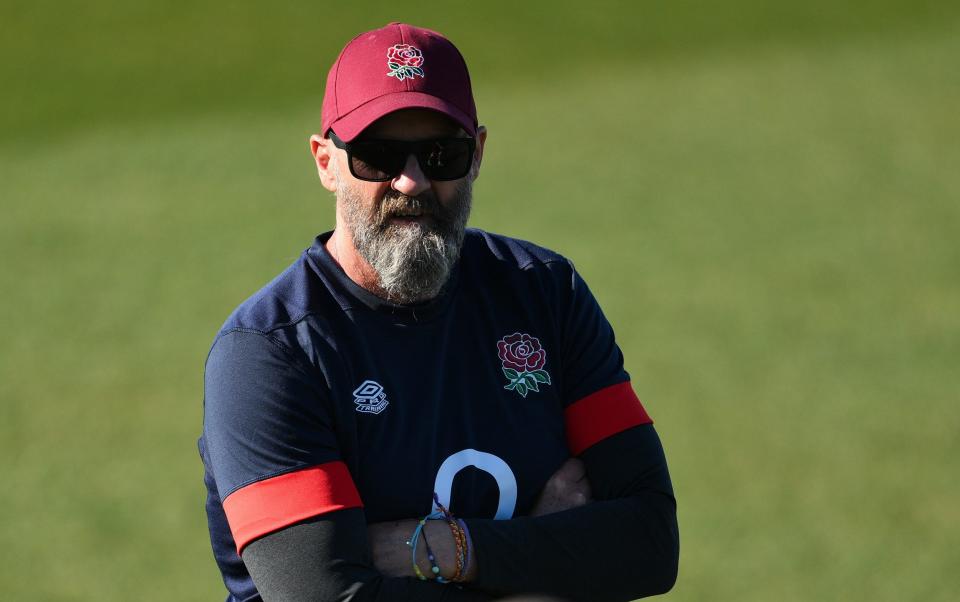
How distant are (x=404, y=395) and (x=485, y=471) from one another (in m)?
0.28

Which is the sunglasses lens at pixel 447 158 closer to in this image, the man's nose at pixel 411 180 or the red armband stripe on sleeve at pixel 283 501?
the man's nose at pixel 411 180

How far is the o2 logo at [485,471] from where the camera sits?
3.11m

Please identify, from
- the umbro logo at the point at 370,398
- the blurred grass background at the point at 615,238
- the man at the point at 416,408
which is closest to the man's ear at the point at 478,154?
the man at the point at 416,408

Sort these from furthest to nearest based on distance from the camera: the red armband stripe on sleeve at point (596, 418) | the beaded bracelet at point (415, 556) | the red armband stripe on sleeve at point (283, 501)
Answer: the red armband stripe on sleeve at point (596, 418)
the beaded bracelet at point (415, 556)
the red armband stripe on sleeve at point (283, 501)

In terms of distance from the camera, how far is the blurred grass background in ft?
22.1

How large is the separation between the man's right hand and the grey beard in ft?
1.88

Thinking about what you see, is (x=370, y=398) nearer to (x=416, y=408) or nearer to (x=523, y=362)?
(x=416, y=408)

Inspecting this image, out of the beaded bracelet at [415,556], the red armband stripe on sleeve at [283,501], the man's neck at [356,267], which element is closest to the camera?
the red armband stripe on sleeve at [283,501]

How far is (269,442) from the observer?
2932mm

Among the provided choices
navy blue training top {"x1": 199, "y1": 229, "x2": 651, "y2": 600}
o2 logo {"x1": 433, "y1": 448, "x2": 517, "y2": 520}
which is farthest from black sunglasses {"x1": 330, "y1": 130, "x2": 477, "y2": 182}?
o2 logo {"x1": 433, "y1": 448, "x2": 517, "y2": 520}

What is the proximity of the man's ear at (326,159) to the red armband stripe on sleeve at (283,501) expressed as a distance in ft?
2.48

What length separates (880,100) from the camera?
40.0ft

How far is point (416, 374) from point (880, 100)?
33.1ft

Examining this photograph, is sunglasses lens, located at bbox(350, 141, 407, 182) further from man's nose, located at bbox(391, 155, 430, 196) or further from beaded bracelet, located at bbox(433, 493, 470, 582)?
beaded bracelet, located at bbox(433, 493, 470, 582)
